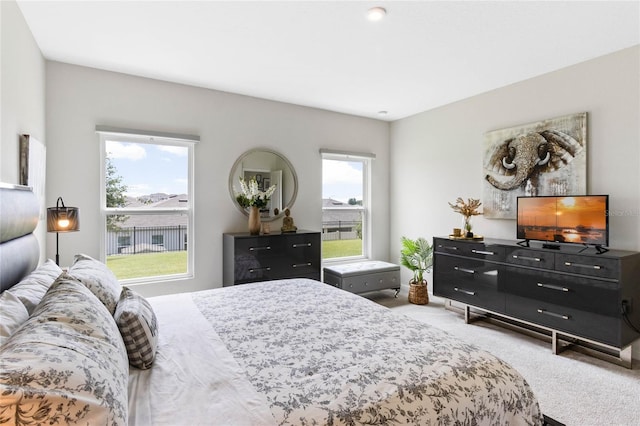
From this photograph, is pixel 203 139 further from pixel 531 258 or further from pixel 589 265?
pixel 589 265

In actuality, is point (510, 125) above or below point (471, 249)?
above

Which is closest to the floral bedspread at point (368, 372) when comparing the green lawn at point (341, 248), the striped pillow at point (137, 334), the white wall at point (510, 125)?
the striped pillow at point (137, 334)

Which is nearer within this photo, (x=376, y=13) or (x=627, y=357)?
(x=376, y=13)

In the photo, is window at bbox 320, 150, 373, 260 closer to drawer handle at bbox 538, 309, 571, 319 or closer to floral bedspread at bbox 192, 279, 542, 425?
drawer handle at bbox 538, 309, 571, 319

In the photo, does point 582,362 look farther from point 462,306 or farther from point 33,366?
point 33,366

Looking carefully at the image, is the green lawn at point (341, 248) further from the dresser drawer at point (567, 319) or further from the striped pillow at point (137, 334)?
the striped pillow at point (137, 334)

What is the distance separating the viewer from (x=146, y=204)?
3.71 m

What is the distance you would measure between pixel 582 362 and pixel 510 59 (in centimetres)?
278

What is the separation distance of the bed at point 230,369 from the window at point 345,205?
3.01m

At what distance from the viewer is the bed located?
33.2 inches

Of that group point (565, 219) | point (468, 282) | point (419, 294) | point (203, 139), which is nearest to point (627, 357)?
point (565, 219)

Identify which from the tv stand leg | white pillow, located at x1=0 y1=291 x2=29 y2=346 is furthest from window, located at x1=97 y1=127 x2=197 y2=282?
the tv stand leg

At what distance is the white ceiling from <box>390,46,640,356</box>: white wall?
0.22 metres

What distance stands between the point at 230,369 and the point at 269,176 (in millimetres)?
3206
